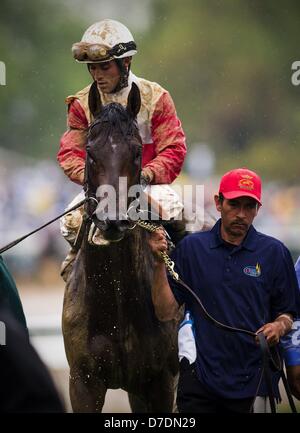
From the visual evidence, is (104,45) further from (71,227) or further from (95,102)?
(71,227)

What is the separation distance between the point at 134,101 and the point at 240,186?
3.03 ft

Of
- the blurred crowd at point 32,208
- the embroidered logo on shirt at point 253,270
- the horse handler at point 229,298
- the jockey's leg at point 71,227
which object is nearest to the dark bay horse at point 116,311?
the jockey's leg at point 71,227

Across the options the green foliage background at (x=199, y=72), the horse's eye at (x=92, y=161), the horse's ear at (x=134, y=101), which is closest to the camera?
the horse's eye at (x=92, y=161)

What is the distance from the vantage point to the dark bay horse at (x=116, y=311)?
6438mm

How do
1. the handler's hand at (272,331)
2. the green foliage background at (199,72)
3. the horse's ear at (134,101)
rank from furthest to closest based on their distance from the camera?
the green foliage background at (199,72) < the horse's ear at (134,101) < the handler's hand at (272,331)

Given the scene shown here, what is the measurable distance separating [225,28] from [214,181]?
476 cm

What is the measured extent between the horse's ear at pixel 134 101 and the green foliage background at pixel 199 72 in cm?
1271

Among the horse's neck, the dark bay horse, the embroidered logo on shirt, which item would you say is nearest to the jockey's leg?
the dark bay horse

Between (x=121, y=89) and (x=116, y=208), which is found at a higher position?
(x=121, y=89)

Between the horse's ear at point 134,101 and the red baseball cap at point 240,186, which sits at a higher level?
the horse's ear at point 134,101

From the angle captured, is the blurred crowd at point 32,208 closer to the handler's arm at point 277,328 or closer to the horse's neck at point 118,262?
the horse's neck at point 118,262
